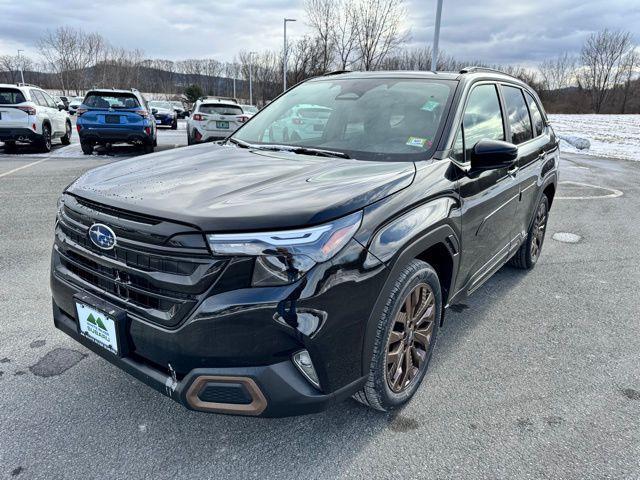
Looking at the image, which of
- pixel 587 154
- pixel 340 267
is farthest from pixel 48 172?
pixel 587 154

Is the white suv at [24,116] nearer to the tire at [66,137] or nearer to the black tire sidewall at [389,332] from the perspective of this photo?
the tire at [66,137]

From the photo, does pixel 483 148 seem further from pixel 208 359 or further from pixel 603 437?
pixel 208 359

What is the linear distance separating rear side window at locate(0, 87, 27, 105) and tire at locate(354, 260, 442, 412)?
13.3 meters

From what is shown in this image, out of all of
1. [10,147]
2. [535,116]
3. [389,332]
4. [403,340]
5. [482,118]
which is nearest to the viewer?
[389,332]

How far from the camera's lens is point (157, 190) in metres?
2.14

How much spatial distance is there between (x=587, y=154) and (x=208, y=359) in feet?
63.1

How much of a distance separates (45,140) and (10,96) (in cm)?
133

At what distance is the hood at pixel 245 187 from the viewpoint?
1854 mm

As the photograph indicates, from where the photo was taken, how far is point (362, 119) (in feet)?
10.3

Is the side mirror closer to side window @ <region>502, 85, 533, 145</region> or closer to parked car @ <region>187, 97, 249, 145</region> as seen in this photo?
side window @ <region>502, 85, 533, 145</region>

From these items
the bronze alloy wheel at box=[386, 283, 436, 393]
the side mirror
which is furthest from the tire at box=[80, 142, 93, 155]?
the bronze alloy wheel at box=[386, 283, 436, 393]

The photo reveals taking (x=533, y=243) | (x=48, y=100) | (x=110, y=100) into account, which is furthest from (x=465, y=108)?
(x=48, y=100)

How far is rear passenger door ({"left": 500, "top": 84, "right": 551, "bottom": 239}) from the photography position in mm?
3770

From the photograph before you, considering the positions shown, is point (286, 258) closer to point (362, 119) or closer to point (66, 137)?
point (362, 119)
